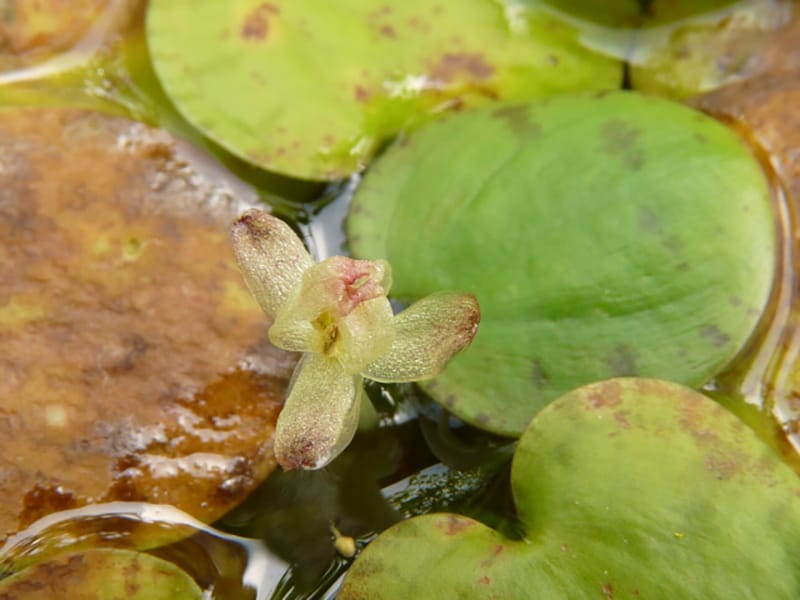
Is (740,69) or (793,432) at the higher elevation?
(740,69)

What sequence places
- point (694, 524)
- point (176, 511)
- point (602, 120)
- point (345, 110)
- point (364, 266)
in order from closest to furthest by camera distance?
point (364, 266), point (694, 524), point (176, 511), point (602, 120), point (345, 110)

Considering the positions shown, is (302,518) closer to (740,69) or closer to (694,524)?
(694,524)

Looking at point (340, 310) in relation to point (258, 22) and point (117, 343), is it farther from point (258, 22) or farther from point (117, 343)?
point (258, 22)

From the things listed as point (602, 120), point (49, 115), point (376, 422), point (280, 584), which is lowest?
point (280, 584)

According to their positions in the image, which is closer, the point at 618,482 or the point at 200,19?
the point at 618,482


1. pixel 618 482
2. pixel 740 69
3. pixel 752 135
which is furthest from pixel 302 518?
pixel 740 69

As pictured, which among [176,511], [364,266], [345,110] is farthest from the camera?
[345,110]
